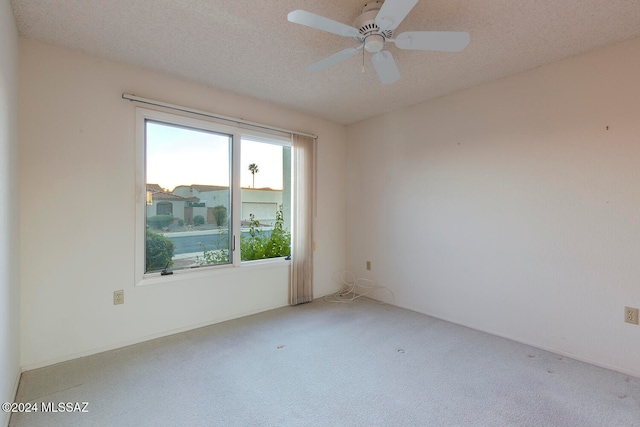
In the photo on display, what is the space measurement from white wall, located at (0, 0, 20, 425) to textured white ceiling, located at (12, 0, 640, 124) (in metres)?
0.37

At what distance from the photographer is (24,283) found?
6.95 ft

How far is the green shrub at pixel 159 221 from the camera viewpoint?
8.98ft

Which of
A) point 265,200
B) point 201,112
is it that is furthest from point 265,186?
point 201,112

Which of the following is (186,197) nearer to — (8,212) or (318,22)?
(8,212)

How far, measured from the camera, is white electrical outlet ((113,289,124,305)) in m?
2.48

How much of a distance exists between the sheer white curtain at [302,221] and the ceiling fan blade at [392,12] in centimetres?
220

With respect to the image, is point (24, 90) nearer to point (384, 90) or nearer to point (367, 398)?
point (384, 90)

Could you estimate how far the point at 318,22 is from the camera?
5.02ft

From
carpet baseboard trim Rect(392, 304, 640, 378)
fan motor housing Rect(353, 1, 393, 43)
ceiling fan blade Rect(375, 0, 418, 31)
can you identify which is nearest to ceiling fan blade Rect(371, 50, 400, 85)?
fan motor housing Rect(353, 1, 393, 43)

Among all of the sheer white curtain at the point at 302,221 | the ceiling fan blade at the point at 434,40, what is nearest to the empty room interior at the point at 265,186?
the ceiling fan blade at the point at 434,40

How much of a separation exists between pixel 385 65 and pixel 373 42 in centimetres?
27

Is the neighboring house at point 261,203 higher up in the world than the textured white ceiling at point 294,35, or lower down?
lower down

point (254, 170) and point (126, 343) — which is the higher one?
point (254, 170)

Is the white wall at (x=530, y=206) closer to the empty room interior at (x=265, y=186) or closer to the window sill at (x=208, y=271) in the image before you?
the empty room interior at (x=265, y=186)
